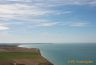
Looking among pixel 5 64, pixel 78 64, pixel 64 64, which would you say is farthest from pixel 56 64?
pixel 5 64

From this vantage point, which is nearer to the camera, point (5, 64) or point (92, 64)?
point (5, 64)

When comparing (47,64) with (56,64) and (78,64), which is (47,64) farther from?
(78,64)

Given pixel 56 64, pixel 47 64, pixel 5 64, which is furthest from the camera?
pixel 56 64

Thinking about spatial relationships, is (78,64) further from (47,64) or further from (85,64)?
(47,64)

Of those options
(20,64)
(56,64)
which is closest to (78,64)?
(56,64)

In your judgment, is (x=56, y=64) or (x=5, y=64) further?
(x=56, y=64)

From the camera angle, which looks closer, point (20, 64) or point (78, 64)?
point (20, 64)

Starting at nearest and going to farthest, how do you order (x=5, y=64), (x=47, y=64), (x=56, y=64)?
(x=5, y=64), (x=47, y=64), (x=56, y=64)

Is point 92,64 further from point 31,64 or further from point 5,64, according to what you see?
point 5,64
